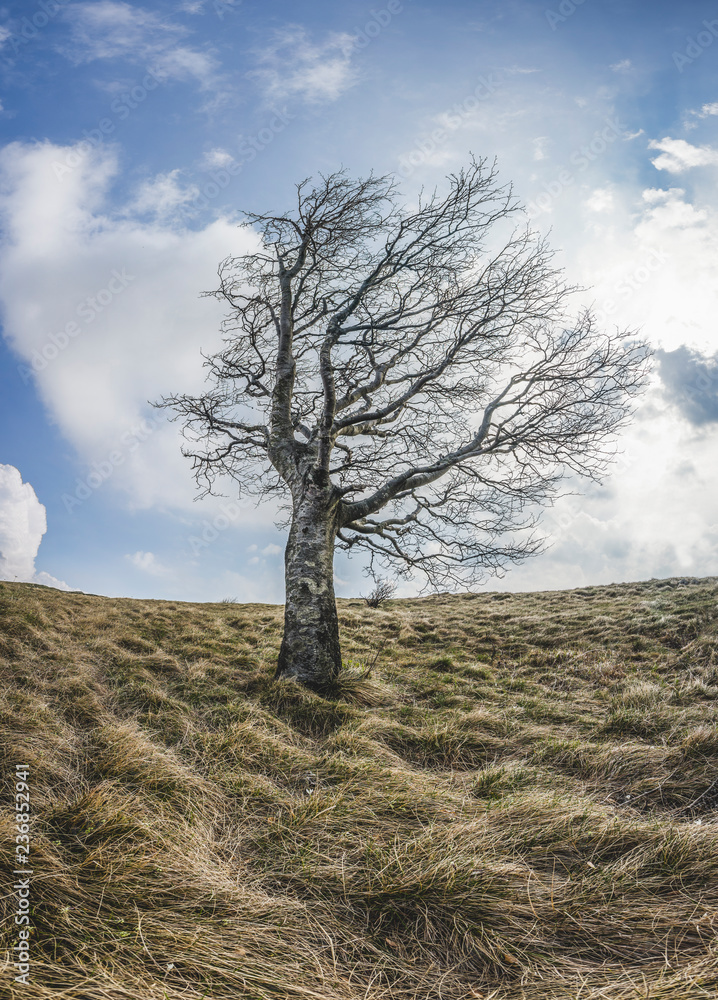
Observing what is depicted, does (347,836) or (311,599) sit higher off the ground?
(311,599)

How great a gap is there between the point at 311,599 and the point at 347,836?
381cm

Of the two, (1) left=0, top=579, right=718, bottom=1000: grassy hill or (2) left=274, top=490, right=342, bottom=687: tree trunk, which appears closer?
(1) left=0, top=579, right=718, bottom=1000: grassy hill

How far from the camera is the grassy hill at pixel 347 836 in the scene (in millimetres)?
2113

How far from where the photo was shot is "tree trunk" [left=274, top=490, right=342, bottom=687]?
6.43m

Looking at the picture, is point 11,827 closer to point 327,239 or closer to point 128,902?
point 128,902

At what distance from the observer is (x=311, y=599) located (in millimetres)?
6754

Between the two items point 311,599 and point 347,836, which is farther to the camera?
point 311,599

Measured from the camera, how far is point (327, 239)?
336 inches

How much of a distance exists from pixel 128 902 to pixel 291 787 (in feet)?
5.22

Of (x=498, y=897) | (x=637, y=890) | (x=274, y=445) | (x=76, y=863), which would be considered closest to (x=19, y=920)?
(x=76, y=863)

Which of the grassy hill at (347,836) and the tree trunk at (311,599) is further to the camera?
the tree trunk at (311,599)

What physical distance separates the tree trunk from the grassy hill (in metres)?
0.42

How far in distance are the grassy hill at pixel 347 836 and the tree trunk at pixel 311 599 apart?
16.5 inches

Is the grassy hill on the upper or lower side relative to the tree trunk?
lower
